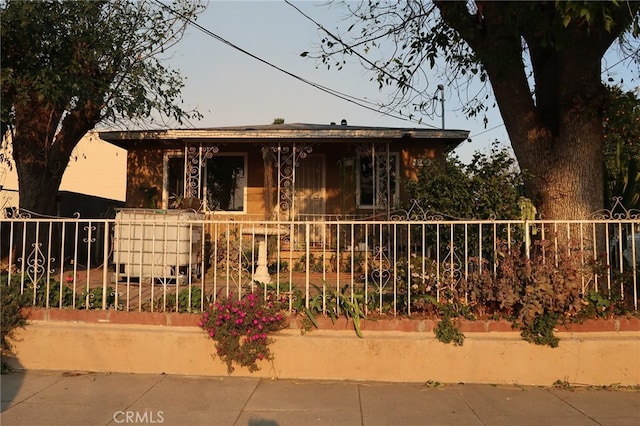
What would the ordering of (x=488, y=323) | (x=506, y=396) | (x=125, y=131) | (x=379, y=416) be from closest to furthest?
1. (x=379, y=416)
2. (x=506, y=396)
3. (x=488, y=323)
4. (x=125, y=131)

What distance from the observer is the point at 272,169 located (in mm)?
10922

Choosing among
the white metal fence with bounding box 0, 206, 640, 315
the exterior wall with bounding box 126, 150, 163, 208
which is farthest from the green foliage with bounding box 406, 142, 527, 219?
the exterior wall with bounding box 126, 150, 163, 208

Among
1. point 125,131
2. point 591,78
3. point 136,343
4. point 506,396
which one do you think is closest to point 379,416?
point 506,396

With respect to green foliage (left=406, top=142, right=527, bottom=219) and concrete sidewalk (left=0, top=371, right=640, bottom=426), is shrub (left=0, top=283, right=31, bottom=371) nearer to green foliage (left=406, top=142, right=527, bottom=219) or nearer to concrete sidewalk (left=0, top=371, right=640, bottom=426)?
concrete sidewalk (left=0, top=371, right=640, bottom=426)

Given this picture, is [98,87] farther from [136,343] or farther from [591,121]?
[591,121]

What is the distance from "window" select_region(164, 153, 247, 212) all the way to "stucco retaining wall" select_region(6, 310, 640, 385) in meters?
6.49

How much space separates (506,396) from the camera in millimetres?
4484

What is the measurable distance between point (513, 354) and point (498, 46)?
3.37 meters

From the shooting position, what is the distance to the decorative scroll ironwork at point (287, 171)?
10.3 meters

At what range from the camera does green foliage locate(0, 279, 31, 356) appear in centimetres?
501

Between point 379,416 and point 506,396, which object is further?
point 506,396

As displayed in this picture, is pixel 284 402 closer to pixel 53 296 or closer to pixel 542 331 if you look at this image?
pixel 542 331

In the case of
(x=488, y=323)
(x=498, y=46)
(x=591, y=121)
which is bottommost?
(x=488, y=323)

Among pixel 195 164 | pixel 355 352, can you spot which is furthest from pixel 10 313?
pixel 195 164
